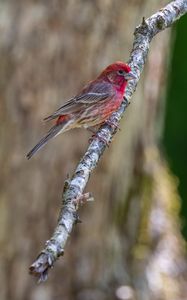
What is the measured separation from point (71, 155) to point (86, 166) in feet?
12.2

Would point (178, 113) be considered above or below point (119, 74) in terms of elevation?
above

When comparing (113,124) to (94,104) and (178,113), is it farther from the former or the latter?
(178,113)

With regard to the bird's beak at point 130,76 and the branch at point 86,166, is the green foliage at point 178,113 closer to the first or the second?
the branch at point 86,166

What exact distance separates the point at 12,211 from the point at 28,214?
0.13 m

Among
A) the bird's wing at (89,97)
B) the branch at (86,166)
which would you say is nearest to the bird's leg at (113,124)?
the branch at (86,166)

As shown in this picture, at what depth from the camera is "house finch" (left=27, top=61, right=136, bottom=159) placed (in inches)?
182

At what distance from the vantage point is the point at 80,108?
195 inches

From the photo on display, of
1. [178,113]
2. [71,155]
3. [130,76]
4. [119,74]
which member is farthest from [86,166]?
[178,113]

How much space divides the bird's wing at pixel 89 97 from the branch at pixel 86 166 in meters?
0.33

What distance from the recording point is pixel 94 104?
4.96 metres

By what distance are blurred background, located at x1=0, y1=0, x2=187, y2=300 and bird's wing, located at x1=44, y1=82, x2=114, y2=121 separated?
1.72 m

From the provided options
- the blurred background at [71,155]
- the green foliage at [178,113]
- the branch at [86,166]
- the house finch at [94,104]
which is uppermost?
the green foliage at [178,113]

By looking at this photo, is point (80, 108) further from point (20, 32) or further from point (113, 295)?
point (113, 295)

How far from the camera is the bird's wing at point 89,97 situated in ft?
15.9
